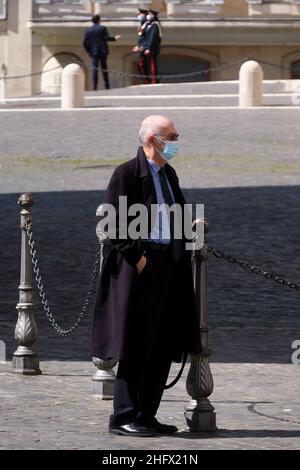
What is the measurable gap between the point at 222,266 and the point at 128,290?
27.9 feet

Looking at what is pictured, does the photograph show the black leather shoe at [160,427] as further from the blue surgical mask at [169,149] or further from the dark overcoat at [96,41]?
the dark overcoat at [96,41]

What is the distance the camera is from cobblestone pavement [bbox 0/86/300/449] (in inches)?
406

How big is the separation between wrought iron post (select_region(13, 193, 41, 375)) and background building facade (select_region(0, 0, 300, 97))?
34.2 meters

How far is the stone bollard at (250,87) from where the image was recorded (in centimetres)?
3238

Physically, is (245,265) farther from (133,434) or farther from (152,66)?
(152,66)

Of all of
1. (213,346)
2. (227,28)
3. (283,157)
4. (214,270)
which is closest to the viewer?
(213,346)

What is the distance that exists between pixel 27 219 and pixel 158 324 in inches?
106

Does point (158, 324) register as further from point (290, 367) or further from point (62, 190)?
point (62, 190)

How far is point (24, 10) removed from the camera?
158ft

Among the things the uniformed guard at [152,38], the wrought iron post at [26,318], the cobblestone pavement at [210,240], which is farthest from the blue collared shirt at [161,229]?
the uniformed guard at [152,38]

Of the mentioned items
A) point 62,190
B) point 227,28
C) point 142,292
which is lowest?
point 142,292

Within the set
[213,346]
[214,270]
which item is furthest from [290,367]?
[214,270]

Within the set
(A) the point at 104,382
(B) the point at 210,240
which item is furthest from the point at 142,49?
(A) the point at 104,382

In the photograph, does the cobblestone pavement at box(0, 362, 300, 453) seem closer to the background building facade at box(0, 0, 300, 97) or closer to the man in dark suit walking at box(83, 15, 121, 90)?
the man in dark suit walking at box(83, 15, 121, 90)
